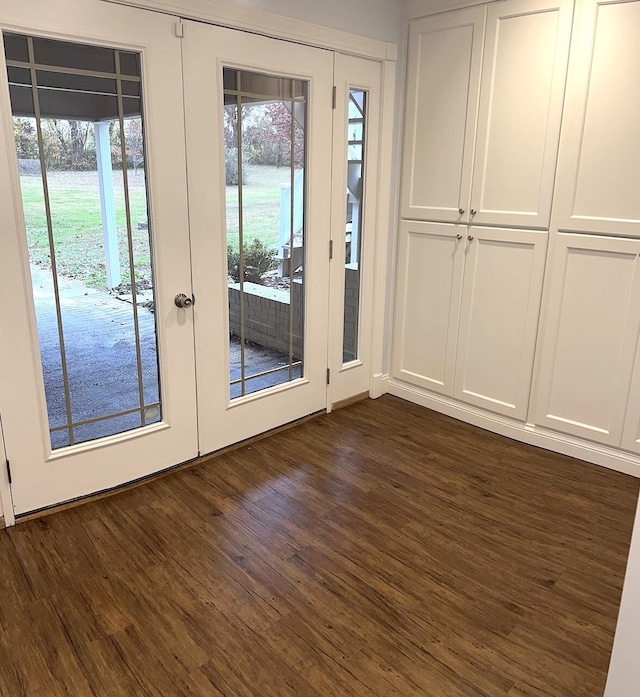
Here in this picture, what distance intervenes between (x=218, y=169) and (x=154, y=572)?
174cm

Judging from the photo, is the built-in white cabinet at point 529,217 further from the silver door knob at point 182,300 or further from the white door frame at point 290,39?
the silver door knob at point 182,300

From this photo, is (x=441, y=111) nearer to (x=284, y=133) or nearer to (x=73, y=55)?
(x=284, y=133)

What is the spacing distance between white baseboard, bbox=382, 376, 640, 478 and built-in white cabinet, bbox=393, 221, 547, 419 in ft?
0.20

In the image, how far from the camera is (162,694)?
1658 mm

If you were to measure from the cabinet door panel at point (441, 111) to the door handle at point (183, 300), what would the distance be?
5.02ft

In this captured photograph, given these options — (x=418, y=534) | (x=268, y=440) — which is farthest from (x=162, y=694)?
(x=268, y=440)

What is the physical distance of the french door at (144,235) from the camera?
219cm

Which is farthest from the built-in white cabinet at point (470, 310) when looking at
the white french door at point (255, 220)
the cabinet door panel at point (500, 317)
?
the white french door at point (255, 220)

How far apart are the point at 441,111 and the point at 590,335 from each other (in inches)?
57.7

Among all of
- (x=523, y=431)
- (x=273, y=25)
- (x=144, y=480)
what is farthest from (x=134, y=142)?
(x=523, y=431)

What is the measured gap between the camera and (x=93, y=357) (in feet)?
8.21

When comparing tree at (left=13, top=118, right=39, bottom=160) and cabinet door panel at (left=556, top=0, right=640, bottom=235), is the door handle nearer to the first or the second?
tree at (left=13, top=118, right=39, bottom=160)

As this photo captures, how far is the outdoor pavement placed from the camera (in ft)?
7.73

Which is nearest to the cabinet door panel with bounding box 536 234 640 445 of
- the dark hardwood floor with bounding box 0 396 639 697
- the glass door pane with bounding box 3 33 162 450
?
the dark hardwood floor with bounding box 0 396 639 697
